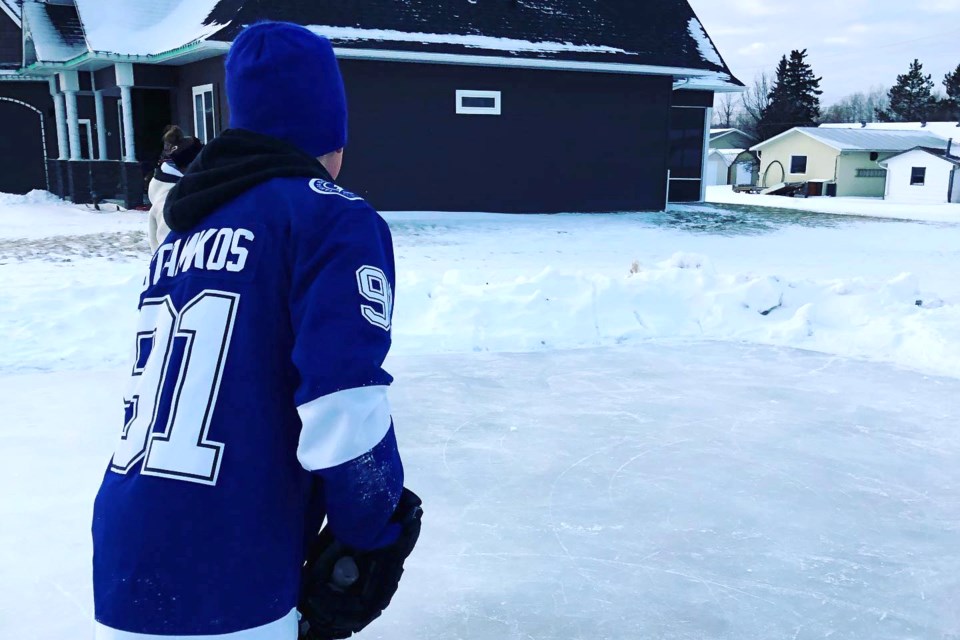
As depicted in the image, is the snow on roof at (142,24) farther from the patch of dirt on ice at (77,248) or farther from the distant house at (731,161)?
the distant house at (731,161)

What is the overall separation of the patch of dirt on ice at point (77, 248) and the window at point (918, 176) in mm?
34711

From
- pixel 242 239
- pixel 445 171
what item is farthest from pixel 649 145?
pixel 242 239

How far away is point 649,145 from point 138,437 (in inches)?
686

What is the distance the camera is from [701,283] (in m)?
7.59

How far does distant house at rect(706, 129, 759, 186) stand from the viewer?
52572mm

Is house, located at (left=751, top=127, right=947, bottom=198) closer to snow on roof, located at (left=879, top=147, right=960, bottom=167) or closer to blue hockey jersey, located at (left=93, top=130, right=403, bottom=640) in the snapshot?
snow on roof, located at (left=879, top=147, right=960, bottom=167)

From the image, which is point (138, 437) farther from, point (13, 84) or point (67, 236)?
point (13, 84)

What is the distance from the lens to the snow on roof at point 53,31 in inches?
706

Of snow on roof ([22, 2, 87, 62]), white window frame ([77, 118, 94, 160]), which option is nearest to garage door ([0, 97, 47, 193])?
white window frame ([77, 118, 94, 160])

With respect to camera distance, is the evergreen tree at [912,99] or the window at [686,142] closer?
the window at [686,142]

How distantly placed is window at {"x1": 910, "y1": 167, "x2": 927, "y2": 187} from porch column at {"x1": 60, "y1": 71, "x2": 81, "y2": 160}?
33.9 m

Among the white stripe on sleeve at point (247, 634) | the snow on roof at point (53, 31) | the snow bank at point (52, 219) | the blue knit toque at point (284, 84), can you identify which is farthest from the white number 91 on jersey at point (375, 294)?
the snow on roof at point (53, 31)

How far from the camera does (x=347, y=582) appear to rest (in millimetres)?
1416

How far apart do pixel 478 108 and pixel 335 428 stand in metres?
Answer: 15.4
